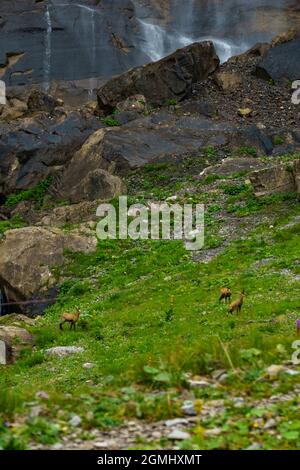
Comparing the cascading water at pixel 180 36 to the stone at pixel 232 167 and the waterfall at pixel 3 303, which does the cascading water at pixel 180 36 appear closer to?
the stone at pixel 232 167

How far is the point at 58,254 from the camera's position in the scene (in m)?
31.4

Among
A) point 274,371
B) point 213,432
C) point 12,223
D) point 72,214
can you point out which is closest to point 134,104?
point 12,223

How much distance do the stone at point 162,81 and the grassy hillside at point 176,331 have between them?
35.7ft

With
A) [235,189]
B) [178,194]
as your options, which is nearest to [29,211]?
[178,194]

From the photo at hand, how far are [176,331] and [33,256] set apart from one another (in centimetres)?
1254

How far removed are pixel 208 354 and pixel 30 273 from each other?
67.0 feet

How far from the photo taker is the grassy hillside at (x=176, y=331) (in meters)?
8.90

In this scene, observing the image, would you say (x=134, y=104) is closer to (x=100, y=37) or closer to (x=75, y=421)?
(x=100, y=37)

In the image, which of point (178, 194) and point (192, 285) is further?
point (178, 194)

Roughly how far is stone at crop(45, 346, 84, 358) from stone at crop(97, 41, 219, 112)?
33065 millimetres

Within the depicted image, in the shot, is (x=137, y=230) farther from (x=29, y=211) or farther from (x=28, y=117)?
(x=28, y=117)

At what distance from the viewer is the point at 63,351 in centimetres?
2064

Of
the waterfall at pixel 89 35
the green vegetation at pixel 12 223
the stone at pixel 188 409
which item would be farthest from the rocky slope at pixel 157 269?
the waterfall at pixel 89 35
